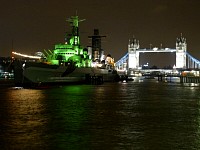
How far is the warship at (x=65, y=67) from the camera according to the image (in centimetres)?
5128

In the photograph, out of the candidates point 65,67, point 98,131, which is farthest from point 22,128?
point 65,67

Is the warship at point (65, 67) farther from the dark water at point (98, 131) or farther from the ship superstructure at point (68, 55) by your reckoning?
the dark water at point (98, 131)

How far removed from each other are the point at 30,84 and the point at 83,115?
1368 inches

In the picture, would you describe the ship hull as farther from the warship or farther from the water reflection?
the water reflection

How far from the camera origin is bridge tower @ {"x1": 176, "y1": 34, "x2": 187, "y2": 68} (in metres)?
188

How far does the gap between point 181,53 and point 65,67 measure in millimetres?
143331

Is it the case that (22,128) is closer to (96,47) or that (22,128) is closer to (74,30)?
(74,30)

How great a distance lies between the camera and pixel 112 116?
679 inches

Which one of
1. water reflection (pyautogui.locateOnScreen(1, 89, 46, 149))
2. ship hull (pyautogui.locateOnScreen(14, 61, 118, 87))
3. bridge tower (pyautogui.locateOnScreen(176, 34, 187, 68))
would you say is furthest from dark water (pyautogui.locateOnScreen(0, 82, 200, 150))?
bridge tower (pyautogui.locateOnScreen(176, 34, 187, 68))

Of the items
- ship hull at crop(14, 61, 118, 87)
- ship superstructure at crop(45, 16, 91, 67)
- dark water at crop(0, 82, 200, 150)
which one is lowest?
dark water at crop(0, 82, 200, 150)

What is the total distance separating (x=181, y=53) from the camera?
193250 mm

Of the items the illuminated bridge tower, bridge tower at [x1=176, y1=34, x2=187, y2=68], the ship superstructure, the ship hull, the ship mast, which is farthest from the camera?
bridge tower at [x1=176, y1=34, x2=187, y2=68]

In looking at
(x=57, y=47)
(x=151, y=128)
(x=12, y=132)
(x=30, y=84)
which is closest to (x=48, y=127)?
(x=12, y=132)

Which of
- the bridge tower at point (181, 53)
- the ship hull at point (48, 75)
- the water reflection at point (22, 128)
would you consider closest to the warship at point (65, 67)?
the ship hull at point (48, 75)
